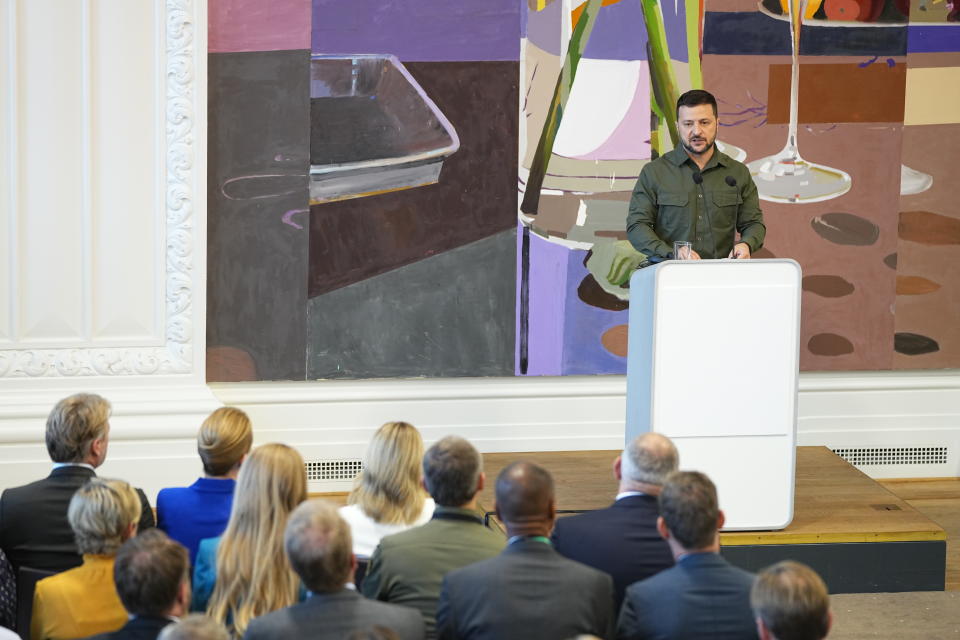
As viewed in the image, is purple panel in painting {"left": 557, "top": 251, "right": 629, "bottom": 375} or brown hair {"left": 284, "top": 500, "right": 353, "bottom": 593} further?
purple panel in painting {"left": 557, "top": 251, "right": 629, "bottom": 375}

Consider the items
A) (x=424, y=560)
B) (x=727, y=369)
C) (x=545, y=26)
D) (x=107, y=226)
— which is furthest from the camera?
(x=545, y=26)

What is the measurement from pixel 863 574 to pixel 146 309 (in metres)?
3.29

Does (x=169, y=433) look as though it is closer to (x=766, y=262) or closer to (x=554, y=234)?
(x=554, y=234)

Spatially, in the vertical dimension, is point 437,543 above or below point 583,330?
below

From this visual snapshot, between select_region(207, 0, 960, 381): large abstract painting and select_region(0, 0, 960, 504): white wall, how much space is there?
164mm

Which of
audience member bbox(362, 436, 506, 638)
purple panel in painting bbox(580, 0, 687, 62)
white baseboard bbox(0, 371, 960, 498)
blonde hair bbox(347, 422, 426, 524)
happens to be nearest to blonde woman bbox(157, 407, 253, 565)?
blonde hair bbox(347, 422, 426, 524)

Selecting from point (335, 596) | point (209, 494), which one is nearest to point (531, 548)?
point (335, 596)

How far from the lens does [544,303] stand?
19.3 feet

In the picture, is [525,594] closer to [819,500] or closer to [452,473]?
[452,473]

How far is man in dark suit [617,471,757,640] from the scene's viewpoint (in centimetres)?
246

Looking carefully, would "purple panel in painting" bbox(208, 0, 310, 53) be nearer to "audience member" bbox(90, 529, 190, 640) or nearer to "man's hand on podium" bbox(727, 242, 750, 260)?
"man's hand on podium" bbox(727, 242, 750, 260)

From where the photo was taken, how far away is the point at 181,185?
5.48 metres

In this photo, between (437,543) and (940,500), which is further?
(940,500)

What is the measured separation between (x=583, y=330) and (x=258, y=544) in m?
3.46
